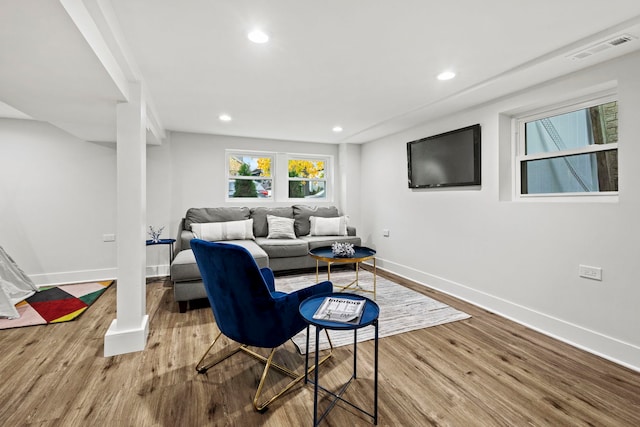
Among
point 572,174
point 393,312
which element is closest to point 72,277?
point 393,312

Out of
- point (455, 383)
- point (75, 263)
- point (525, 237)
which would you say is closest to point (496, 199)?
point (525, 237)

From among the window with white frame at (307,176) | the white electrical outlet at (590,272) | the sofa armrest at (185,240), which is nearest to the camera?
the white electrical outlet at (590,272)

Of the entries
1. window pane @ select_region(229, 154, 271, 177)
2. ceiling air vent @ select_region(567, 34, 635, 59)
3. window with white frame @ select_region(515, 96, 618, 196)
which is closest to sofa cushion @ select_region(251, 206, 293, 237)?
window pane @ select_region(229, 154, 271, 177)

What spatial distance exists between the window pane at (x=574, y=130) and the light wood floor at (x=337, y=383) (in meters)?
1.76

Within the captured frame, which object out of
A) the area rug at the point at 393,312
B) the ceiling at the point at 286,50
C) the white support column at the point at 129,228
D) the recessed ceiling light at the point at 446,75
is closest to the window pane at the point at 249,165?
the ceiling at the point at 286,50

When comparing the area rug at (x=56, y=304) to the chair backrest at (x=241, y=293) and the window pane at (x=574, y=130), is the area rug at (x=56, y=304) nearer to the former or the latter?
the chair backrest at (x=241, y=293)

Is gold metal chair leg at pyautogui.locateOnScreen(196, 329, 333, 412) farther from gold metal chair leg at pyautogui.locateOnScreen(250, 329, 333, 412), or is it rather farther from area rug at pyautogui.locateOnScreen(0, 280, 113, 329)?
area rug at pyautogui.locateOnScreen(0, 280, 113, 329)

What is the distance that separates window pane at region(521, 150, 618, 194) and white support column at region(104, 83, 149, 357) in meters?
3.62

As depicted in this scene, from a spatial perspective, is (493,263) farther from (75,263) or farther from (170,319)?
(75,263)

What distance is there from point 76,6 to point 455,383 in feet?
9.64

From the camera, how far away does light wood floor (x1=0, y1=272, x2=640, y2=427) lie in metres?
1.64

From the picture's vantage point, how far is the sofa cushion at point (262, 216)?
16.4ft

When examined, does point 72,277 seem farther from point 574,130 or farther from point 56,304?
point 574,130

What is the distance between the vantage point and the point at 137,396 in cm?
181
